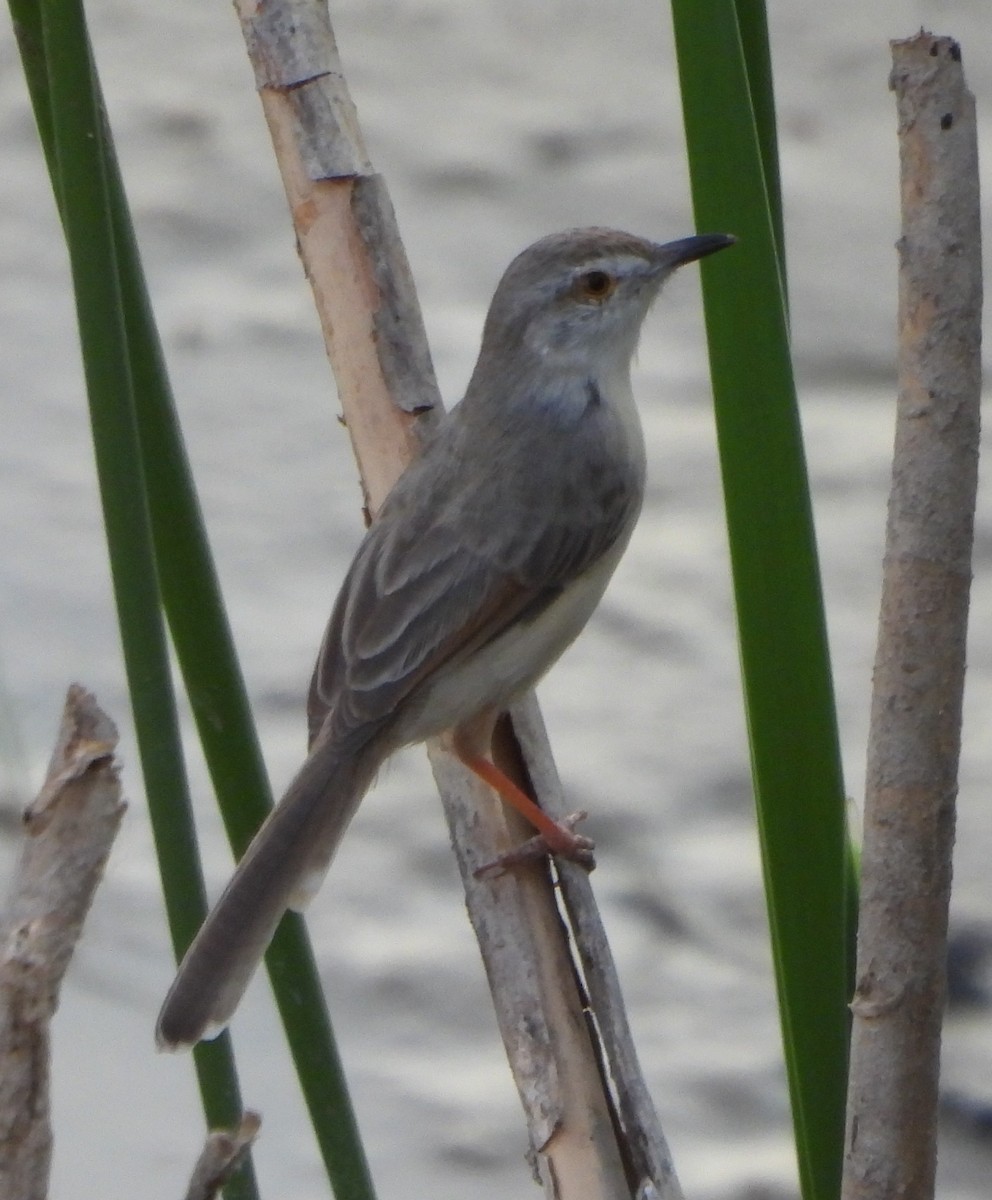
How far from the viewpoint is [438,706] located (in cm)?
312

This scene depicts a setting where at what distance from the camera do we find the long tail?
223cm

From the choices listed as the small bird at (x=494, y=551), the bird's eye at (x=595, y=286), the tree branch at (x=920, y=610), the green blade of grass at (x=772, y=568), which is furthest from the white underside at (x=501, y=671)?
the tree branch at (x=920, y=610)

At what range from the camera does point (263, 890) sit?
250 cm

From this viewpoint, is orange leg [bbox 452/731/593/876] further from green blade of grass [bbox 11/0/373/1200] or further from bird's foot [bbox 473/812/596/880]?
green blade of grass [bbox 11/0/373/1200]

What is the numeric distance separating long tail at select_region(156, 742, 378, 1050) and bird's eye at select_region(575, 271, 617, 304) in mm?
985

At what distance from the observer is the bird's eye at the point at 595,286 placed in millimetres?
→ 3506

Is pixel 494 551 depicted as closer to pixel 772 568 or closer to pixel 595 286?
pixel 595 286

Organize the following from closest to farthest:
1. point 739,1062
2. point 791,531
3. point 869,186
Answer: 1. point 791,531
2. point 739,1062
3. point 869,186

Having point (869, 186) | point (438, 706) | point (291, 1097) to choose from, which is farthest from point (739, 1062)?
point (869, 186)

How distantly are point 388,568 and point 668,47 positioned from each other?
16.5 feet

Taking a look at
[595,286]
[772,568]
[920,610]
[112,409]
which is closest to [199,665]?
[112,409]

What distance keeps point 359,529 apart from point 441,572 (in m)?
2.73

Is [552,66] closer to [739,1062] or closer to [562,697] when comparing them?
[562,697]

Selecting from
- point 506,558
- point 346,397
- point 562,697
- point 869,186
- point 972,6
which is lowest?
point 562,697
